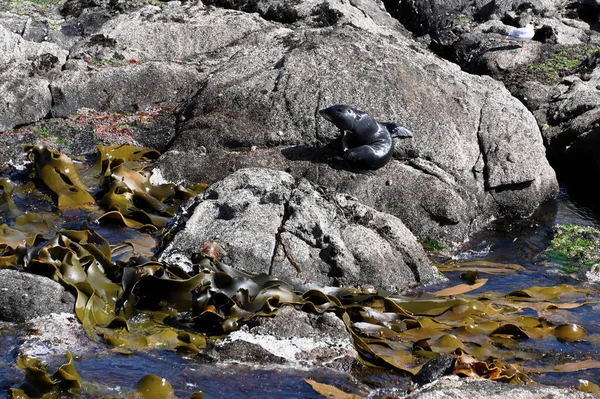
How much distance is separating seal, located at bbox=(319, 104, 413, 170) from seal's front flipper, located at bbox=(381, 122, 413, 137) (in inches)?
3.0

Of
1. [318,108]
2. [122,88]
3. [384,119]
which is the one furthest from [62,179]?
[384,119]

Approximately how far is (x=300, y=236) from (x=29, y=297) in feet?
7.87

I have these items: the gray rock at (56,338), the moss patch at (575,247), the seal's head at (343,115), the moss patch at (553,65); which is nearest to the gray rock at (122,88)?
the seal's head at (343,115)

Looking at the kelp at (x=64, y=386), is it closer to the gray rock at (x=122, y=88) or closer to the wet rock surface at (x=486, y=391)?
the wet rock surface at (x=486, y=391)

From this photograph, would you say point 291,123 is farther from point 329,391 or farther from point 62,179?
point 329,391

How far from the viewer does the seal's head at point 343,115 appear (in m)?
9.13

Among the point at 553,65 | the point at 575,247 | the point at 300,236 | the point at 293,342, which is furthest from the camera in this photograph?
the point at 553,65

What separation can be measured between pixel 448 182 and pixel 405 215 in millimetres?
764

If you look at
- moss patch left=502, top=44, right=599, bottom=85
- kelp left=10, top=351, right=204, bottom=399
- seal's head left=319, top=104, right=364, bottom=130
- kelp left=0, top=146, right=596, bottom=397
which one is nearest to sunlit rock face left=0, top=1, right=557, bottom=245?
seal's head left=319, top=104, right=364, bottom=130

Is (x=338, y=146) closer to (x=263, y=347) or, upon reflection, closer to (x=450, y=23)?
(x=263, y=347)

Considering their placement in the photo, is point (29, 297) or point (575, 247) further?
point (575, 247)

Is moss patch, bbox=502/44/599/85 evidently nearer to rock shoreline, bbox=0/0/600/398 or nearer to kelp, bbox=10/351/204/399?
rock shoreline, bbox=0/0/600/398

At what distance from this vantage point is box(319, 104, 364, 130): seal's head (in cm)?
913

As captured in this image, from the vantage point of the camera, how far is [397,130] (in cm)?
942
